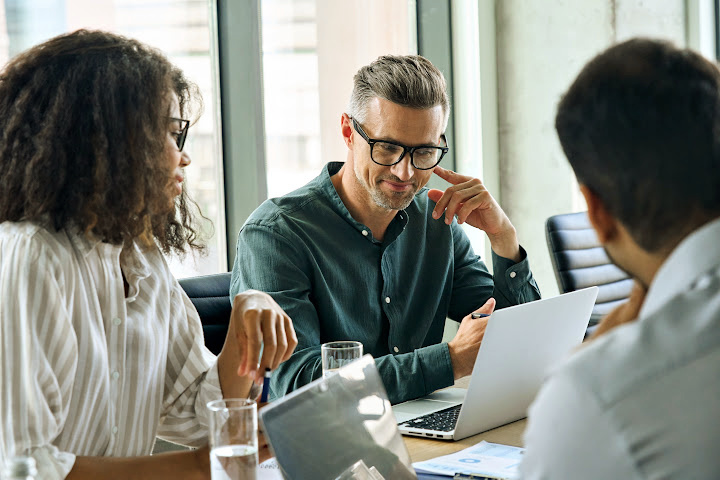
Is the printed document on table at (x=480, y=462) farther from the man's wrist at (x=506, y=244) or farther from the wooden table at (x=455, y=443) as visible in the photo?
the man's wrist at (x=506, y=244)

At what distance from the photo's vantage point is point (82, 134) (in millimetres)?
1354

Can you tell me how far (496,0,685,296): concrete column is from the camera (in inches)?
164

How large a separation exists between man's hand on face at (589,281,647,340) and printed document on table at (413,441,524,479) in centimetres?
39

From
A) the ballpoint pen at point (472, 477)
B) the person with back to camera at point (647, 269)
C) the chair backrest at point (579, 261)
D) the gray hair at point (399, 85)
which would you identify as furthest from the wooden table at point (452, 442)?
the chair backrest at point (579, 261)

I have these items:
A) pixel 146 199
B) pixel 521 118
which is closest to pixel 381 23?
pixel 521 118

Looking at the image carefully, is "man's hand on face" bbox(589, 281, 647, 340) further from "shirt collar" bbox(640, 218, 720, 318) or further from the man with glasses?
the man with glasses

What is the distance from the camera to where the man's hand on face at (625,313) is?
3.07ft

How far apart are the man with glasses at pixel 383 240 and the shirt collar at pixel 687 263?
1058mm

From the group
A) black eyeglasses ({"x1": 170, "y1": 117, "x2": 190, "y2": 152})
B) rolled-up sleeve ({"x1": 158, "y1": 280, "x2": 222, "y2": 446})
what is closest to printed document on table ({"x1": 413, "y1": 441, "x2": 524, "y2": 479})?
rolled-up sleeve ({"x1": 158, "y1": 280, "x2": 222, "y2": 446})

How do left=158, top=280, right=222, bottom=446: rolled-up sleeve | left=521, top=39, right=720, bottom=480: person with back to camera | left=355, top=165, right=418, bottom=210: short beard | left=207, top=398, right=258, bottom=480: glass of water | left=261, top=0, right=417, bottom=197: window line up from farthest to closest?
1. left=261, top=0, right=417, bottom=197: window
2. left=355, top=165, right=418, bottom=210: short beard
3. left=158, top=280, right=222, bottom=446: rolled-up sleeve
4. left=207, top=398, right=258, bottom=480: glass of water
5. left=521, top=39, right=720, bottom=480: person with back to camera

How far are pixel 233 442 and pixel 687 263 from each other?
59cm

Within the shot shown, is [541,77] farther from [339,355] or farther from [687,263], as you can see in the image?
[687,263]

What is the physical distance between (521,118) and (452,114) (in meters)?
0.36

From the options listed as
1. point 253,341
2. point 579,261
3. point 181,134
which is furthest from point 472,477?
point 579,261
